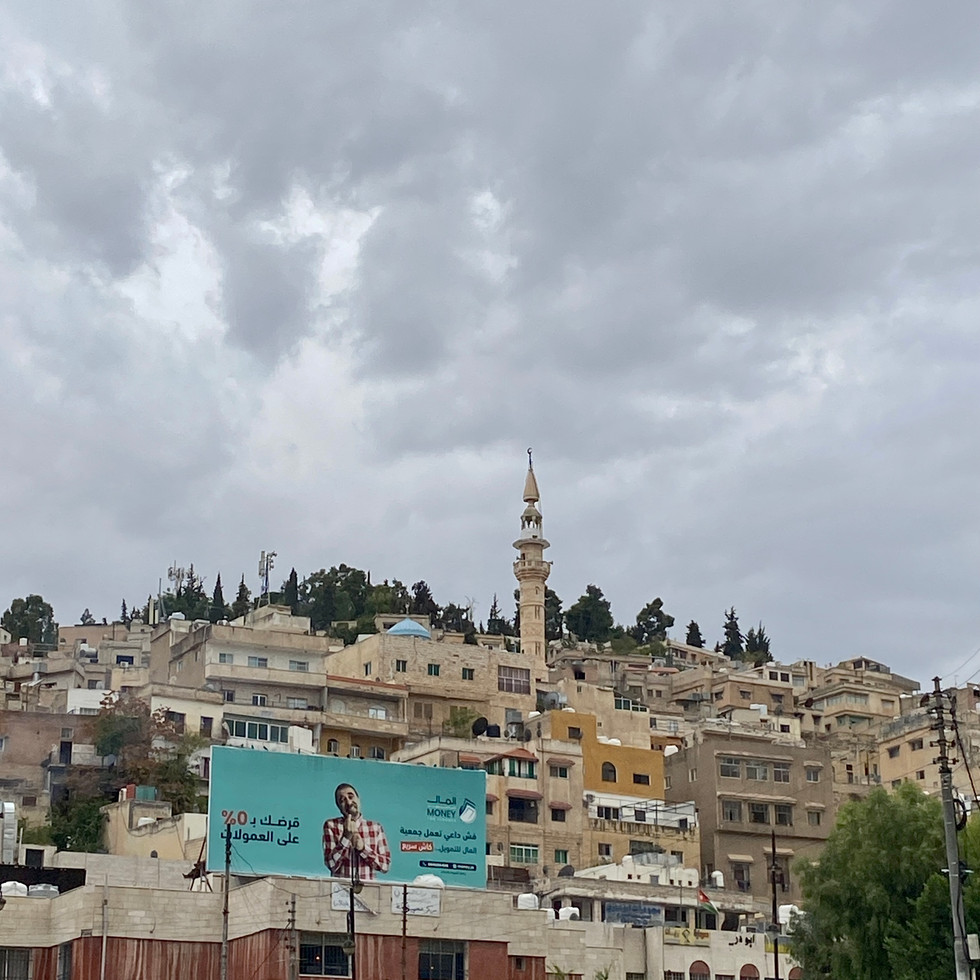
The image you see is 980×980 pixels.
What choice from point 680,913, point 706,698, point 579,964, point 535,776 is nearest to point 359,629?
point 706,698

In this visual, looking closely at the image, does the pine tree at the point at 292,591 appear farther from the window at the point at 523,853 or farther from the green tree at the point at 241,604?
the window at the point at 523,853

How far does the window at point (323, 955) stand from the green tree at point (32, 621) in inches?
3832

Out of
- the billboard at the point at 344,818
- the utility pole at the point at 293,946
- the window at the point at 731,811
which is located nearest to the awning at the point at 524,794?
the billboard at the point at 344,818

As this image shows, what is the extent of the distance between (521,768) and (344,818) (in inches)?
577

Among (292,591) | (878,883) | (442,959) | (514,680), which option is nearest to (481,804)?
(442,959)

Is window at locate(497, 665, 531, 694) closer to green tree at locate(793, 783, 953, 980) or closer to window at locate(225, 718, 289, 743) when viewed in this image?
window at locate(225, 718, 289, 743)

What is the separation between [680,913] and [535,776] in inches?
452

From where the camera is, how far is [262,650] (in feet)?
282

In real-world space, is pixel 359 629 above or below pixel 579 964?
above

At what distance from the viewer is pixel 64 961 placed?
170ft

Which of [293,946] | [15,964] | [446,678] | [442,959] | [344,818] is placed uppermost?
[446,678]

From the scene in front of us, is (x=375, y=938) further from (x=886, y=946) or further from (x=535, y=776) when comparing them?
(x=535, y=776)

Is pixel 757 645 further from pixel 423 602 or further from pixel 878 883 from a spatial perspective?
pixel 878 883

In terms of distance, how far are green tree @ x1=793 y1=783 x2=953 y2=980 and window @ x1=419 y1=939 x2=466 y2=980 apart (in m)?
11.2
